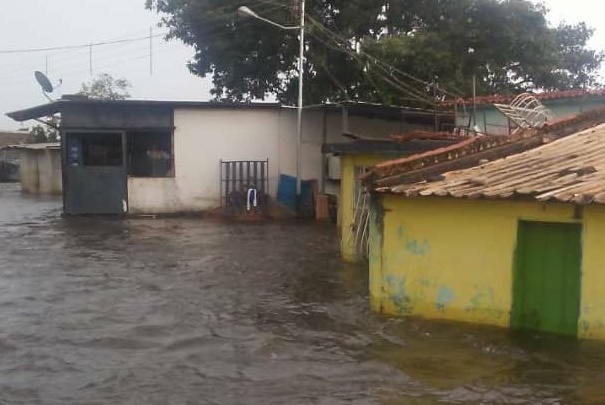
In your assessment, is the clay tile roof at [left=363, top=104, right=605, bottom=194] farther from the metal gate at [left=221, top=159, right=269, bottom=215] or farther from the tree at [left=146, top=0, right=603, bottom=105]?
the metal gate at [left=221, top=159, right=269, bottom=215]

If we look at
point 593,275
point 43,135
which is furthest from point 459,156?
point 43,135

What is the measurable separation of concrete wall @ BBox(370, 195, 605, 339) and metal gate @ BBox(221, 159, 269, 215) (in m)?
12.4

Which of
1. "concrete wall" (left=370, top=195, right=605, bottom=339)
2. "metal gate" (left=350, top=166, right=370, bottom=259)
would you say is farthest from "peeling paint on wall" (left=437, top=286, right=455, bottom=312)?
"metal gate" (left=350, top=166, right=370, bottom=259)

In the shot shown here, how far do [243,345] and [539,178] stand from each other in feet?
12.7

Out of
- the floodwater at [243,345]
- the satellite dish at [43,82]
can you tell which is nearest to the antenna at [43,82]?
the satellite dish at [43,82]

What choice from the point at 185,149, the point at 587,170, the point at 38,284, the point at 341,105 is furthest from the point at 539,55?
the point at 38,284

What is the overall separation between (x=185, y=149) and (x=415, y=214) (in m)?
14.0

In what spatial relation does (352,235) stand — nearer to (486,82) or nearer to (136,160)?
(136,160)

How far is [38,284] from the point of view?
1141 centimetres

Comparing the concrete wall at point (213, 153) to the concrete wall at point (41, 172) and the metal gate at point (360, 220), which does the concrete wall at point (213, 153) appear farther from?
the concrete wall at point (41, 172)

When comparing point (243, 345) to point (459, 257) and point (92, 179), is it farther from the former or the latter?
point (92, 179)

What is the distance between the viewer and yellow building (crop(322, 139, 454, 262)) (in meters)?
11.8

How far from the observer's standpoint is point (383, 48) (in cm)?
2295

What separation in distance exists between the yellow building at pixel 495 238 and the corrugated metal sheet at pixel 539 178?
1cm
